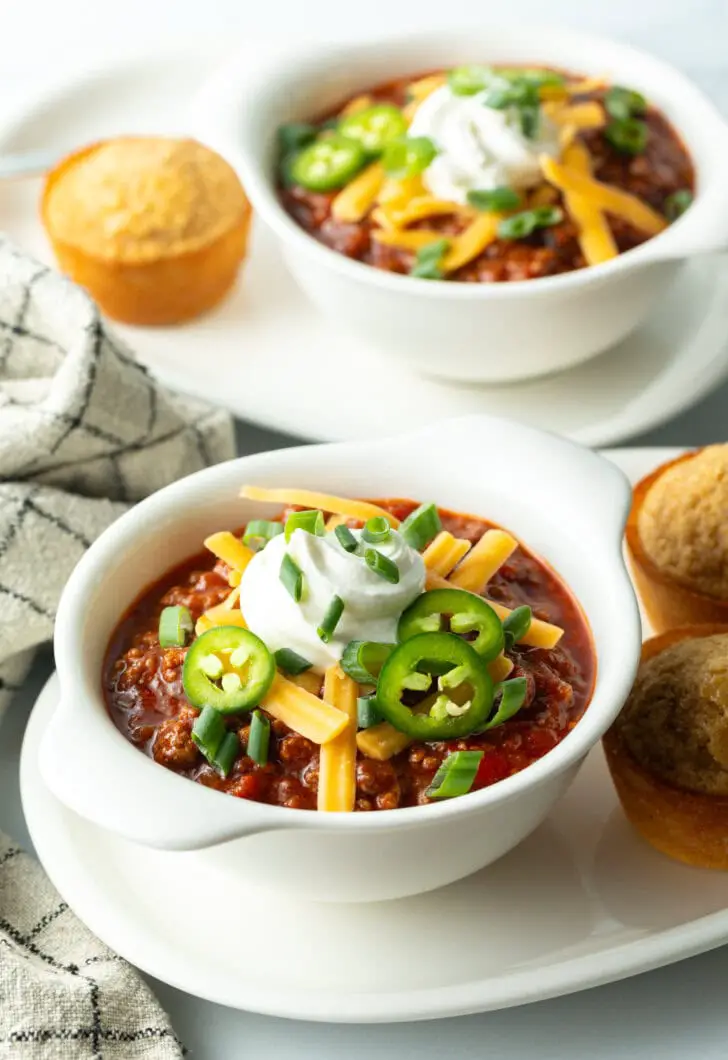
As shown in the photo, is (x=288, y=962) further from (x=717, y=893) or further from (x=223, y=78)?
(x=223, y=78)

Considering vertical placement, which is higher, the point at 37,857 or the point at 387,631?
the point at 387,631

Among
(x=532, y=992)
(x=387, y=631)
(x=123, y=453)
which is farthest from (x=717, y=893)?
(x=123, y=453)

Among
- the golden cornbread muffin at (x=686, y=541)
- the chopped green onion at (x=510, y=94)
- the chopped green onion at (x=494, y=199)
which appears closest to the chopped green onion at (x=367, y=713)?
the golden cornbread muffin at (x=686, y=541)

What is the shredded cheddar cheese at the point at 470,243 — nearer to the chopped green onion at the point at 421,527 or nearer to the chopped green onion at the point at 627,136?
the chopped green onion at the point at 627,136

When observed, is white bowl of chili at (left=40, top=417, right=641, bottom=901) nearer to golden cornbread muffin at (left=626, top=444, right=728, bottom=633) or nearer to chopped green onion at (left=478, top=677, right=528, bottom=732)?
chopped green onion at (left=478, top=677, right=528, bottom=732)

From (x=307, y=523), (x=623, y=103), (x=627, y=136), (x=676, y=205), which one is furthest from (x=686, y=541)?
(x=623, y=103)

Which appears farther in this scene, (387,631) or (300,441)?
(300,441)

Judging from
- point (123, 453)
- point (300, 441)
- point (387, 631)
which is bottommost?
point (300, 441)
